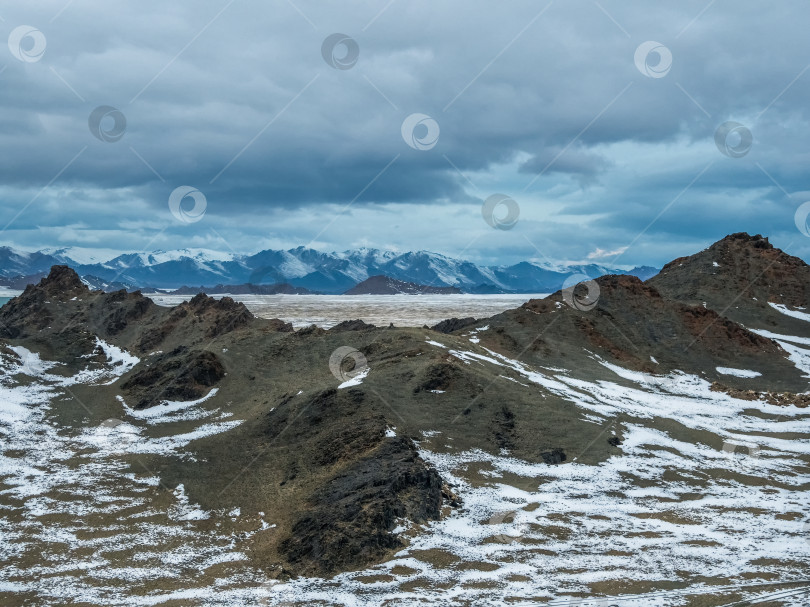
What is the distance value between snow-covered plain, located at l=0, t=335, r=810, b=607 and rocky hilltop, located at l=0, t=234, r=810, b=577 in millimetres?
1916

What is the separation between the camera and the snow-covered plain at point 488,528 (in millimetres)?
26828

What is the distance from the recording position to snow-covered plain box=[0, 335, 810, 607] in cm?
2683

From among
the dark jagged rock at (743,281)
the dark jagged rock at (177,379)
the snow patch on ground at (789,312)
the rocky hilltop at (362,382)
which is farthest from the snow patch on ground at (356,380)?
the snow patch on ground at (789,312)

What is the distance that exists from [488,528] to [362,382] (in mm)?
22184

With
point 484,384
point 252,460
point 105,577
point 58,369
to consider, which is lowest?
point 105,577

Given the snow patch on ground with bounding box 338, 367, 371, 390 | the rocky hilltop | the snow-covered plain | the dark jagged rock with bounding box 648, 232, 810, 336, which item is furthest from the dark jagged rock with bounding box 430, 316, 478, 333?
the snow-covered plain

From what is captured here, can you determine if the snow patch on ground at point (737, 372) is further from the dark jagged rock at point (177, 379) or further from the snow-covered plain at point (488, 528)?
the dark jagged rock at point (177, 379)

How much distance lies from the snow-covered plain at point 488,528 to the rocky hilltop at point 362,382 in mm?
1916

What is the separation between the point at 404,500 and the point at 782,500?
24.0 metres

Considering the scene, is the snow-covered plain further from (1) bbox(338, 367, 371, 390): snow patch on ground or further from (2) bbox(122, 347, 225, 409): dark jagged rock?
(1) bbox(338, 367, 371, 390): snow patch on ground

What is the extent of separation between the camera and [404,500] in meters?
34.2

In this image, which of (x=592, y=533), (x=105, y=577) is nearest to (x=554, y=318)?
(x=592, y=533)

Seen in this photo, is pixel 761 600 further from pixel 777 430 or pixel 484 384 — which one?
pixel 777 430

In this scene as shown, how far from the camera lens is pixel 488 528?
3328 centimetres
